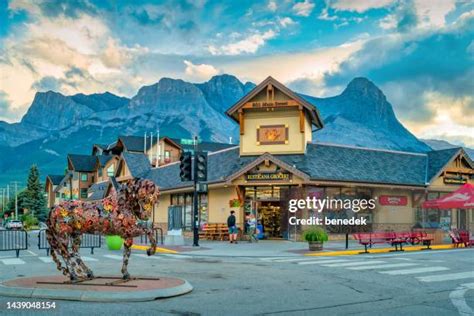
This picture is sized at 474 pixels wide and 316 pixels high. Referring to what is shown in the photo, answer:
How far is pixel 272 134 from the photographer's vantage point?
3309 centimetres

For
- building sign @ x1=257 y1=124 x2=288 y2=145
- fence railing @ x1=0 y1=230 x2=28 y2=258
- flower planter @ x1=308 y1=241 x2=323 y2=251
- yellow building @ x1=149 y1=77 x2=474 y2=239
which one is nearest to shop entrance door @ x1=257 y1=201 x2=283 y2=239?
yellow building @ x1=149 y1=77 x2=474 y2=239

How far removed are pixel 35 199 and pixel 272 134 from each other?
225 feet

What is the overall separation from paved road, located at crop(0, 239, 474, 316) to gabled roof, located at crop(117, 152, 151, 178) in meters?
26.7

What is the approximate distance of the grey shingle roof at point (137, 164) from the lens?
46.8m

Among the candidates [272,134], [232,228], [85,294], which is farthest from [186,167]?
[85,294]

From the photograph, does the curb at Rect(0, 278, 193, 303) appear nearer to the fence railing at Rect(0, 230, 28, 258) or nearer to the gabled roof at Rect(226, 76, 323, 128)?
the fence railing at Rect(0, 230, 28, 258)

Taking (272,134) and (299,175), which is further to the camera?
(272,134)

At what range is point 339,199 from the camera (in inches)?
1259

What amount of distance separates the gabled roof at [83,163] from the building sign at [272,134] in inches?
2117

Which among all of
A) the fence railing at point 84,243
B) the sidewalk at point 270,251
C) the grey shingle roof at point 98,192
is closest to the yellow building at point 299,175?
the sidewalk at point 270,251

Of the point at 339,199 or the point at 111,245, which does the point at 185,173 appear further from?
the point at 339,199

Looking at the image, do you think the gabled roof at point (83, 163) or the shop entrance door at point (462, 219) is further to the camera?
the gabled roof at point (83, 163)

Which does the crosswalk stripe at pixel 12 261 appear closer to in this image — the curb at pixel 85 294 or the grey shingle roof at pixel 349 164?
the curb at pixel 85 294

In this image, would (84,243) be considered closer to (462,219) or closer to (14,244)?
(14,244)
